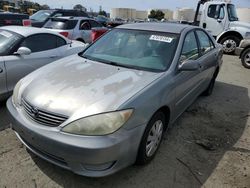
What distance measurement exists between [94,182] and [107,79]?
3.77 ft

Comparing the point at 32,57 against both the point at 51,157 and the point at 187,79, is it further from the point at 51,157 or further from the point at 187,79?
the point at 187,79

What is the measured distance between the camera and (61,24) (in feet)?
31.9

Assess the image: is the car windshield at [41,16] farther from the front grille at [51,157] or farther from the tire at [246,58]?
the front grille at [51,157]

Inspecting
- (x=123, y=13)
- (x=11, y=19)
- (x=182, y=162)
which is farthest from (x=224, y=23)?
(x=123, y=13)

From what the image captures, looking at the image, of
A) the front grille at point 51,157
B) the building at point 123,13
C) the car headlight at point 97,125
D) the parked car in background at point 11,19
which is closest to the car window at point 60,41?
the front grille at point 51,157

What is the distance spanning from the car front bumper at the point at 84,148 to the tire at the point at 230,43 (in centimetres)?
1117

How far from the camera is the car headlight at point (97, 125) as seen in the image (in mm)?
2422

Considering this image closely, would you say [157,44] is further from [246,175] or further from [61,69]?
[246,175]

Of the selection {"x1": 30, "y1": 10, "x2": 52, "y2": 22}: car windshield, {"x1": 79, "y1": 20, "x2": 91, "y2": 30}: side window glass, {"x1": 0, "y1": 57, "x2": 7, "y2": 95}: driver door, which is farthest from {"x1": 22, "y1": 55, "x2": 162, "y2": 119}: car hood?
{"x1": 30, "y1": 10, "x2": 52, "y2": 22}: car windshield

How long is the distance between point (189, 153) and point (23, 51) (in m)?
3.19

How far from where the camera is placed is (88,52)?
403 centimetres

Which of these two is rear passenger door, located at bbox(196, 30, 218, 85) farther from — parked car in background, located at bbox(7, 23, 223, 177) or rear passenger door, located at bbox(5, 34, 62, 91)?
rear passenger door, located at bbox(5, 34, 62, 91)

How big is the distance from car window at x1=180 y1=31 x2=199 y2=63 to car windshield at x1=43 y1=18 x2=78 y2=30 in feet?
21.3

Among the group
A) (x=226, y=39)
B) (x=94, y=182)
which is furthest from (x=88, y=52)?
(x=226, y=39)
